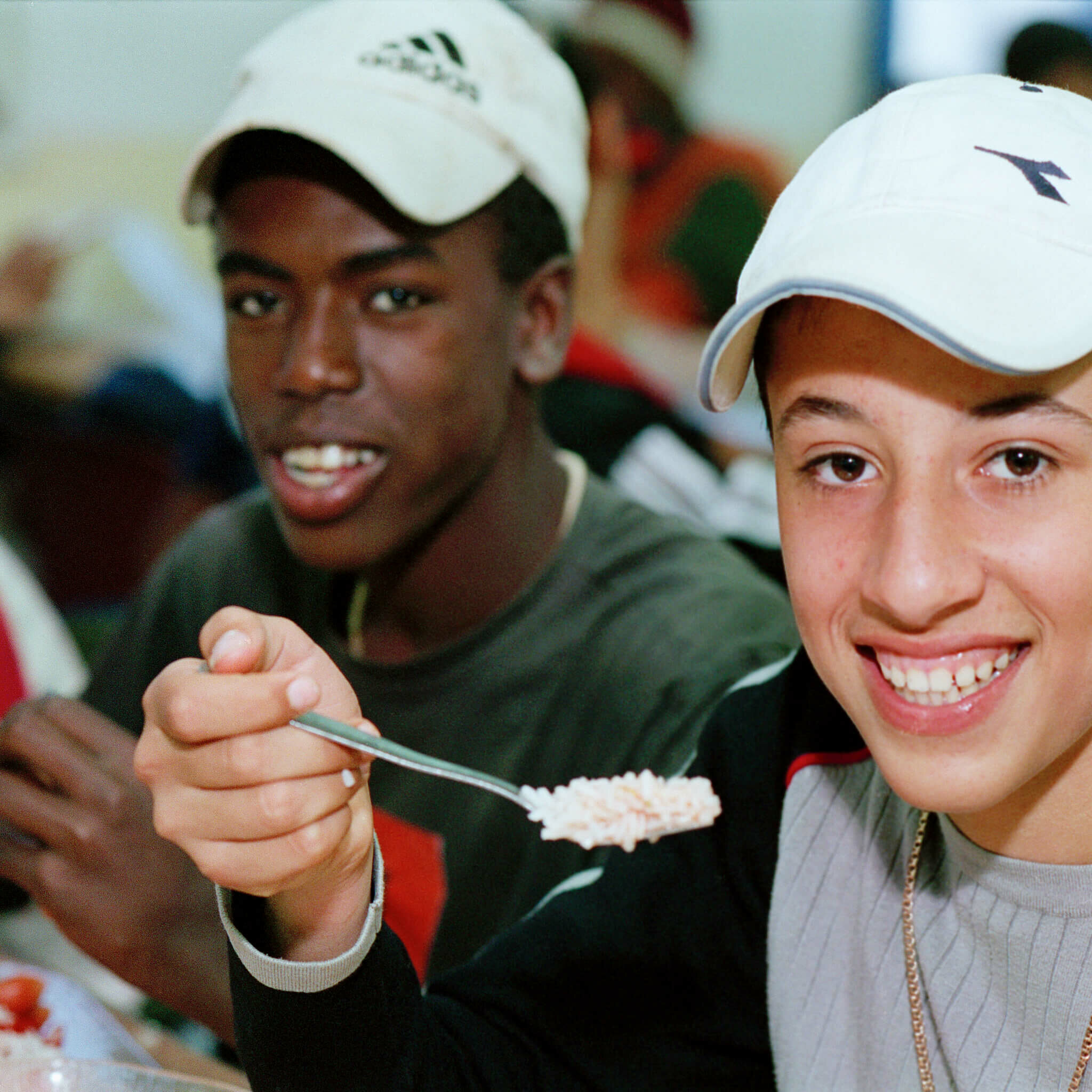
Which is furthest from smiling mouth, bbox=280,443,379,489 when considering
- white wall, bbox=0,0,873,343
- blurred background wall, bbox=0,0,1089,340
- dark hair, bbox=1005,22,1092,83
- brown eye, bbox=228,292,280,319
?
white wall, bbox=0,0,873,343

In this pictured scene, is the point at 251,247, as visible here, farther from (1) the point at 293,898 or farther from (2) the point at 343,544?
(1) the point at 293,898

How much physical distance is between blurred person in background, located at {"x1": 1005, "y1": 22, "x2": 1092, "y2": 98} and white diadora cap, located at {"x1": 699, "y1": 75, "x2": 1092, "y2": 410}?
0.73m

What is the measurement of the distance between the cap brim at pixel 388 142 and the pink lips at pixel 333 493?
0.26 metres

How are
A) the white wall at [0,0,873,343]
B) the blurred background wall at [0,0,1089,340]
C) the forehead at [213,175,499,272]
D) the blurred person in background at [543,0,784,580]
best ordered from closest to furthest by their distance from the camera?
the forehead at [213,175,499,272], the blurred person in background at [543,0,784,580], the blurred background wall at [0,0,1089,340], the white wall at [0,0,873,343]

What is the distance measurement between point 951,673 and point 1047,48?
70.8 inches

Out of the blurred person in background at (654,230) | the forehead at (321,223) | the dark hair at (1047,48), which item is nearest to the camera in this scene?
the forehead at (321,223)

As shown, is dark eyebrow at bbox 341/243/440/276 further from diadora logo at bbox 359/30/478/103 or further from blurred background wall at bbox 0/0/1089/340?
blurred background wall at bbox 0/0/1089/340

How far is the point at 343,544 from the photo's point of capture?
1354 mm

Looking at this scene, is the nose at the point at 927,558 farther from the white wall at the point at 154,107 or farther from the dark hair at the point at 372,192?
the white wall at the point at 154,107

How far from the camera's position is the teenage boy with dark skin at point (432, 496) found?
120cm

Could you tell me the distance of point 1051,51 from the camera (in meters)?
2.16

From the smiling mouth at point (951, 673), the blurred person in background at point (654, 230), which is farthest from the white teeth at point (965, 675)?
the blurred person in background at point (654, 230)

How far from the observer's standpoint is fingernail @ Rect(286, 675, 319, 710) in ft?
2.39

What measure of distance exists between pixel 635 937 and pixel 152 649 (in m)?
0.81
